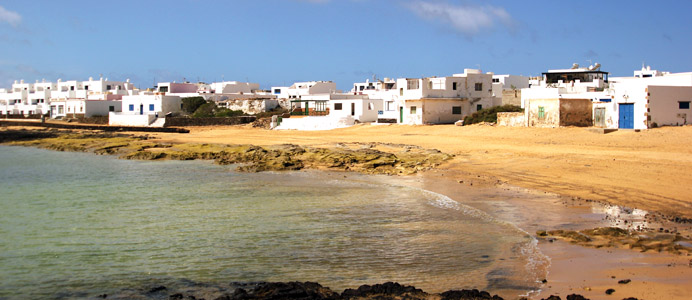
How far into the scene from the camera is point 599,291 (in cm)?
750

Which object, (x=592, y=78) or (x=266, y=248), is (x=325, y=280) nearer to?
(x=266, y=248)

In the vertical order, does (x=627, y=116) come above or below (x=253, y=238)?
above

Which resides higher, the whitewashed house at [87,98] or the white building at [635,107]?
the whitewashed house at [87,98]

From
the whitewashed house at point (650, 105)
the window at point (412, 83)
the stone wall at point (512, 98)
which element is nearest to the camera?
the whitewashed house at point (650, 105)

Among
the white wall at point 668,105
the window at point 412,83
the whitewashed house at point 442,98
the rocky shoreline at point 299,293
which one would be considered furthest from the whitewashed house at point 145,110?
the rocky shoreline at point 299,293

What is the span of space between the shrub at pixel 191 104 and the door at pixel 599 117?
159 ft

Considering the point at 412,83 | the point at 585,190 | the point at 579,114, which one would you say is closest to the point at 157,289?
the point at 585,190

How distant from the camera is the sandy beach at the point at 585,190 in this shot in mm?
8164

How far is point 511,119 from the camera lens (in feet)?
127

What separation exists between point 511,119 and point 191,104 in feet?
143

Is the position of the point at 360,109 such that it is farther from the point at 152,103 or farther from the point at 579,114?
the point at 152,103

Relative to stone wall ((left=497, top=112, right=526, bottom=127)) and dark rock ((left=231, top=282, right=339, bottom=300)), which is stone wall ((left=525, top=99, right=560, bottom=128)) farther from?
dark rock ((left=231, top=282, right=339, bottom=300))

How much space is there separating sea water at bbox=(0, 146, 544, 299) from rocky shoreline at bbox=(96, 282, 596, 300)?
504mm

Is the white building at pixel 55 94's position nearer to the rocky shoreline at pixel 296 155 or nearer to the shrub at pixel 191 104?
the shrub at pixel 191 104
